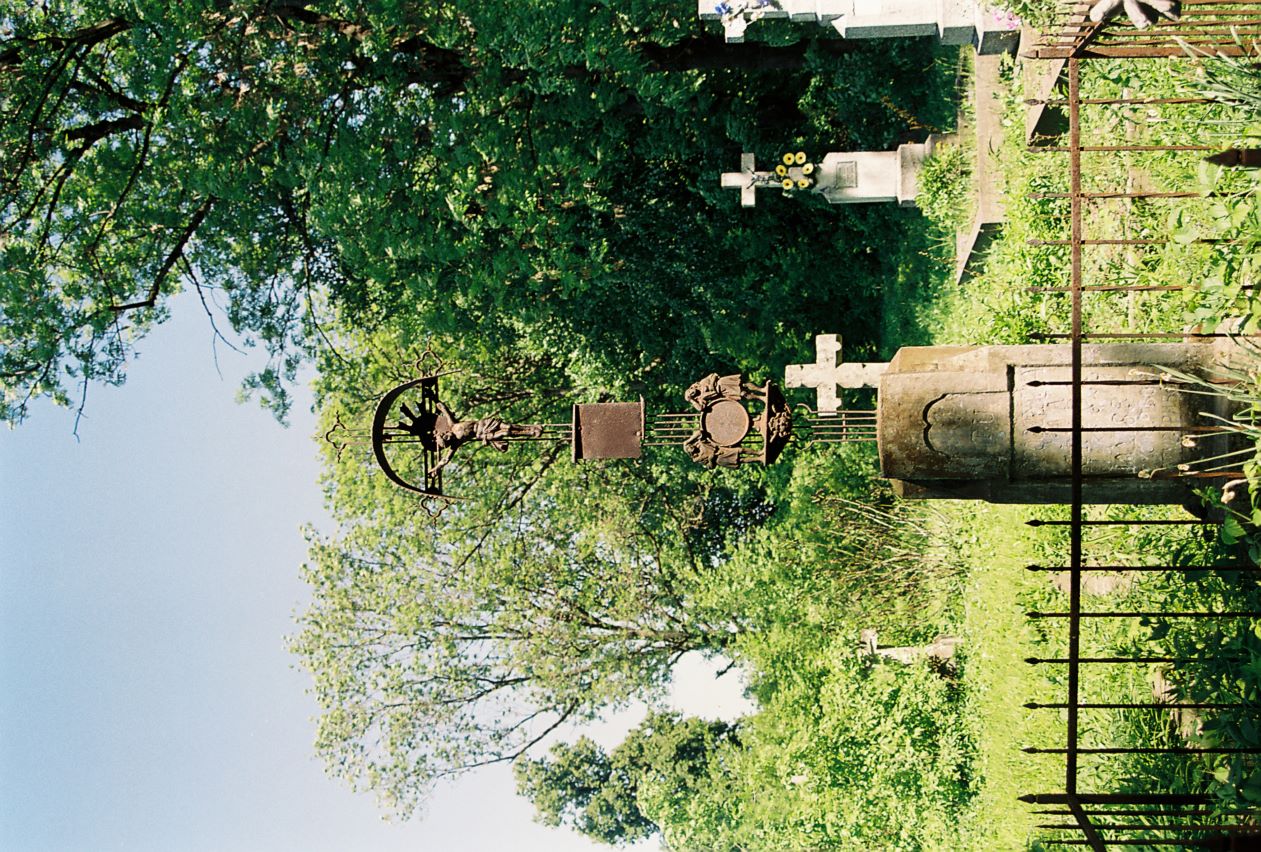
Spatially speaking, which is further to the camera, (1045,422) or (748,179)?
(748,179)

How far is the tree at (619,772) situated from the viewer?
2030 cm

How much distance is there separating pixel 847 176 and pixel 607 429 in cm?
597

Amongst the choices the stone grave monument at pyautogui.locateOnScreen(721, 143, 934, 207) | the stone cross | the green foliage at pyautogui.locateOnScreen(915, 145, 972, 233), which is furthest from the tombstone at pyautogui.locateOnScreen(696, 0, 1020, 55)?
the stone cross

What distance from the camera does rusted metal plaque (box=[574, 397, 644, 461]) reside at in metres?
8.03

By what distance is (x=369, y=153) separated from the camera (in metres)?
11.2

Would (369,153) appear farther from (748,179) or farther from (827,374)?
(827,374)

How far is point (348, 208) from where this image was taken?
1123 centimetres

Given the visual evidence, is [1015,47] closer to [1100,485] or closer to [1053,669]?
[1100,485]

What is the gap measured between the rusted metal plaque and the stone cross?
9.29ft

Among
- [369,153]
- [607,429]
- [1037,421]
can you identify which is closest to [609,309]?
[369,153]

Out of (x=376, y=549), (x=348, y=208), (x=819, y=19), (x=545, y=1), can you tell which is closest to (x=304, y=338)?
(x=348, y=208)

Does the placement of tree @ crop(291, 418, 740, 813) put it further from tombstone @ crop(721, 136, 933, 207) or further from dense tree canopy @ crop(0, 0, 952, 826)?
tombstone @ crop(721, 136, 933, 207)

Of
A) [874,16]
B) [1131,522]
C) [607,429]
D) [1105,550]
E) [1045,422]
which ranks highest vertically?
[874,16]

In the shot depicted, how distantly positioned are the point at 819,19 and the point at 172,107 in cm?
647
